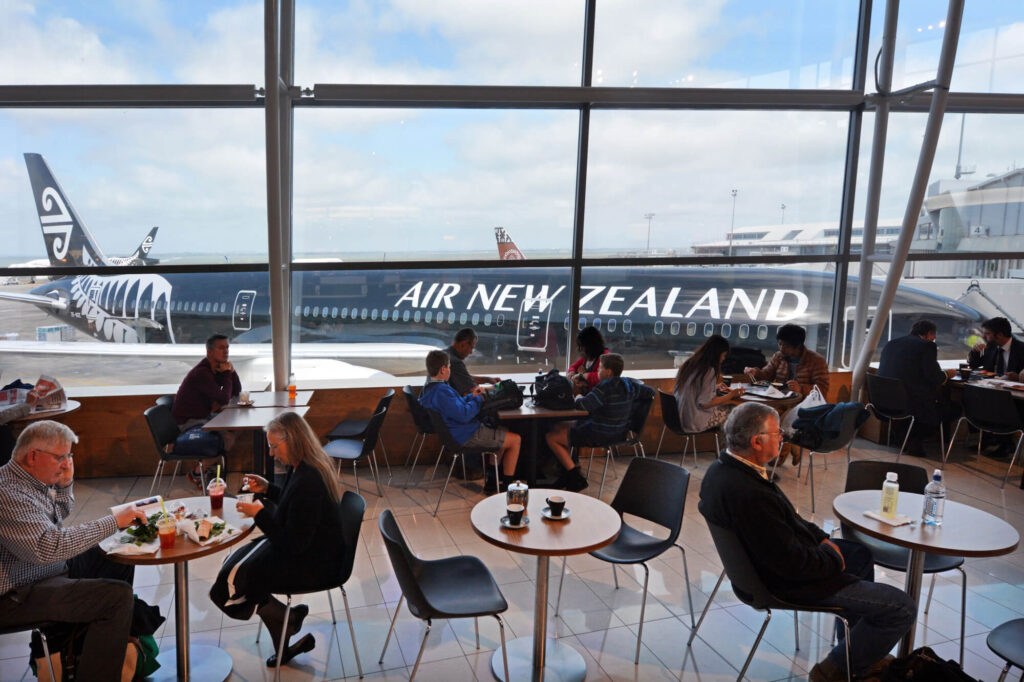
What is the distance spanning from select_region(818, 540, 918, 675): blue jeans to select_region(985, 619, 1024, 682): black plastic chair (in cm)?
29

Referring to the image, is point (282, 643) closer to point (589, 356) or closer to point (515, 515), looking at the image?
point (515, 515)

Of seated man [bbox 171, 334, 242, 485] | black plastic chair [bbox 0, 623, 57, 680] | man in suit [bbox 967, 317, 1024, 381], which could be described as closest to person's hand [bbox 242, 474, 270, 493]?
black plastic chair [bbox 0, 623, 57, 680]

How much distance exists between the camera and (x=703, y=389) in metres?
5.72

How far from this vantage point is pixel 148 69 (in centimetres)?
593

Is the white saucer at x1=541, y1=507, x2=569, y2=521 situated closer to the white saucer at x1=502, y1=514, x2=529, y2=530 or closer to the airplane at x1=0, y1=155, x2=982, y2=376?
the white saucer at x1=502, y1=514, x2=529, y2=530

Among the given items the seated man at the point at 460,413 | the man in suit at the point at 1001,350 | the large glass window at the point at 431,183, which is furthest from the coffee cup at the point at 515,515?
the man in suit at the point at 1001,350

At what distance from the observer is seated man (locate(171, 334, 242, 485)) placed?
531cm

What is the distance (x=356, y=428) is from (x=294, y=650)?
2.60 m

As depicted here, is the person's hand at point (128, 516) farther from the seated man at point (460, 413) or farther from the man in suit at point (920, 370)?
the man in suit at point (920, 370)

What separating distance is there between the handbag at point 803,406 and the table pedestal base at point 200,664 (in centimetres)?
446

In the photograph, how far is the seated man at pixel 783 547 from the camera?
2.82 meters

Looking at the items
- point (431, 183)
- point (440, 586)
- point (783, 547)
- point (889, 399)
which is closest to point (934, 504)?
point (783, 547)

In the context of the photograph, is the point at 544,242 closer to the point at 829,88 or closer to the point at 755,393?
the point at 755,393

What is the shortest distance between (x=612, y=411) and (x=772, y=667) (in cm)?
238
